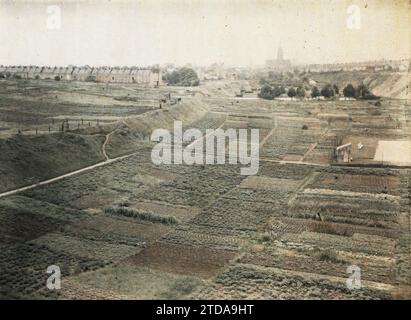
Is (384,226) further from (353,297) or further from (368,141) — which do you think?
(368,141)

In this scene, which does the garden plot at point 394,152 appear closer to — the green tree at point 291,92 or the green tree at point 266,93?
the green tree at point 291,92

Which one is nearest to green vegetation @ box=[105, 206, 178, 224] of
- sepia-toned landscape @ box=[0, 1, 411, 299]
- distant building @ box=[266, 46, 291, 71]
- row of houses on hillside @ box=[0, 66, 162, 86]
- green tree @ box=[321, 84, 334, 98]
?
sepia-toned landscape @ box=[0, 1, 411, 299]

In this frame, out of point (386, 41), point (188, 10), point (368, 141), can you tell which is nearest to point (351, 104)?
point (368, 141)

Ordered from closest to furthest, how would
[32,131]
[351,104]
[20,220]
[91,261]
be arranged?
[91,261]
[20,220]
[32,131]
[351,104]

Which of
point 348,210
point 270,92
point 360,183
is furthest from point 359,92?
point 348,210

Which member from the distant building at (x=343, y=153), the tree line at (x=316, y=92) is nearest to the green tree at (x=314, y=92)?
the tree line at (x=316, y=92)

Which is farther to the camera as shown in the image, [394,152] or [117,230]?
[394,152]

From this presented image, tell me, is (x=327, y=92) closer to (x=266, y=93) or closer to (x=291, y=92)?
(x=291, y=92)

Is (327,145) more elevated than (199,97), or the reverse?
(199,97)
